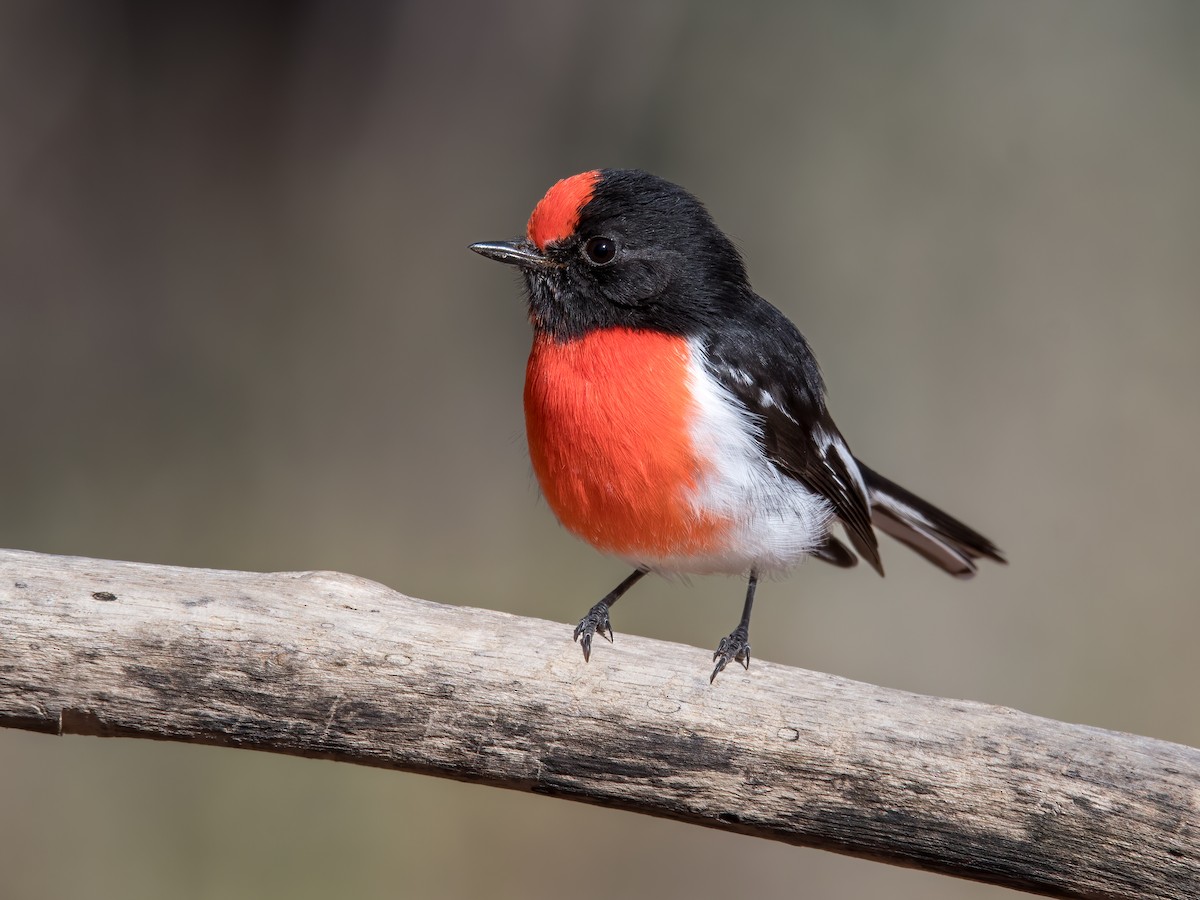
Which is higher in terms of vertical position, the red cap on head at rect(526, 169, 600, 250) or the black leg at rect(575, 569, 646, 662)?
the red cap on head at rect(526, 169, 600, 250)

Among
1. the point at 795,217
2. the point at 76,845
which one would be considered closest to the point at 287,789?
the point at 76,845

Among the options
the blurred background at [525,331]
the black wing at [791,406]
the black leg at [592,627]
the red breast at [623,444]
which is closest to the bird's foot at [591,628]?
the black leg at [592,627]

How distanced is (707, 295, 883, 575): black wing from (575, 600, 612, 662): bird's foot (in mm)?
679

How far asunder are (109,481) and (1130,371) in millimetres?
4978

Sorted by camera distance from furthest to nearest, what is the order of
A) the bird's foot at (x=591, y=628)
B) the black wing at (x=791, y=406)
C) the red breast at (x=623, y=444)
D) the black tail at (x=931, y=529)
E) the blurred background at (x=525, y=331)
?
the blurred background at (x=525, y=331), the black tail at (x=931, y=529), the black wing at (x=791, y=406), the red breast at (x=623, y=444), the bird's foot at (x=591, y=628)

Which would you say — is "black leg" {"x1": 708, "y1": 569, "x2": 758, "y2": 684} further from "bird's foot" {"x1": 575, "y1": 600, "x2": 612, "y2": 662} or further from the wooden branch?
"bird's foot" {"x1": 575, "y1": 600, "x2": 612, "y2": 662}

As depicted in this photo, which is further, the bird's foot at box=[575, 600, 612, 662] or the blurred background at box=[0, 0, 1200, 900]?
the blurred background at box=[0, 0, 1200, 900]

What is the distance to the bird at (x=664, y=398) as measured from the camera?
304 cm

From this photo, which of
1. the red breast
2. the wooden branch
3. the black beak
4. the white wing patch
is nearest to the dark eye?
the black beak

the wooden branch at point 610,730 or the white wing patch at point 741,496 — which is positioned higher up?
the white wing patch at point 741,496

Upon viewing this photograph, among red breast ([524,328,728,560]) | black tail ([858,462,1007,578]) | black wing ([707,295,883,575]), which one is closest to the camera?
red breast ([524,328,728,560])

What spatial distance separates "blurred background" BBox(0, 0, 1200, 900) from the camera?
4.89m

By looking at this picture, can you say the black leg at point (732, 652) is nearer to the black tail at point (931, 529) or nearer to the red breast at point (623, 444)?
the red breast at point (623, 444)

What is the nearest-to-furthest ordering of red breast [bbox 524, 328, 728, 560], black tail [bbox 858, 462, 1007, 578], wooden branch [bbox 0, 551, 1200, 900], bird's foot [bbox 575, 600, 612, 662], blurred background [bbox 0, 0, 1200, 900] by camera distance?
wooden branch [bbox 0, 551, 1200, 900] → bird's foot [bbox 575, 600, 612, 662] → red breast [bbox 524, 328, 728, 560] → black tail [bbox 858, 462, 1007, 578] → blurred background [bbox 0, 0, 1200, 900]
